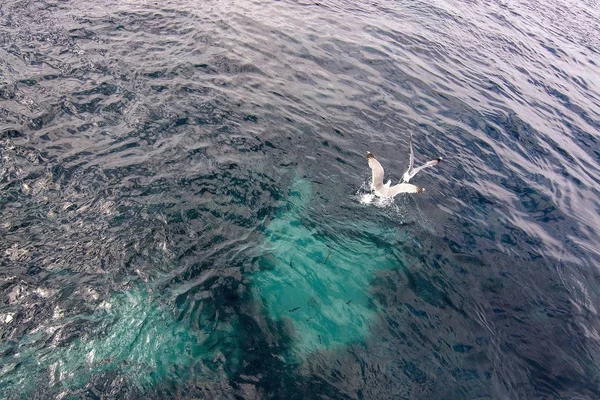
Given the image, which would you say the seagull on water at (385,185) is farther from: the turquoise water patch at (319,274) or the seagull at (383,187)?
the turquoise water patch at (319,274)

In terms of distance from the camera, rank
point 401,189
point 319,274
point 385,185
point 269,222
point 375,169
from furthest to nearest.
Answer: point 401,189 < point 385,185 < point 375,169 < point 269,222 < point 319,274

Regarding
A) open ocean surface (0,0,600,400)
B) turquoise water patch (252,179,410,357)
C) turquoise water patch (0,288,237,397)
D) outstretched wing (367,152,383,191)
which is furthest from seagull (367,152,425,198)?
turquoise water patch (0,288,237,397)

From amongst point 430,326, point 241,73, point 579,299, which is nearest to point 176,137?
point 241,73

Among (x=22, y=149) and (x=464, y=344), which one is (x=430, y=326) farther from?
(x=22, y=149)

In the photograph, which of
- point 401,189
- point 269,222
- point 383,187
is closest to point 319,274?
point 269,222

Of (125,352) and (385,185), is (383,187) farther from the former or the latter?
(125,352)

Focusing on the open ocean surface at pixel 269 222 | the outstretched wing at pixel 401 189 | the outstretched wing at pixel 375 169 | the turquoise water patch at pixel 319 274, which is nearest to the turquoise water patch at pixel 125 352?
the open ocean surface at pixel 269 222
